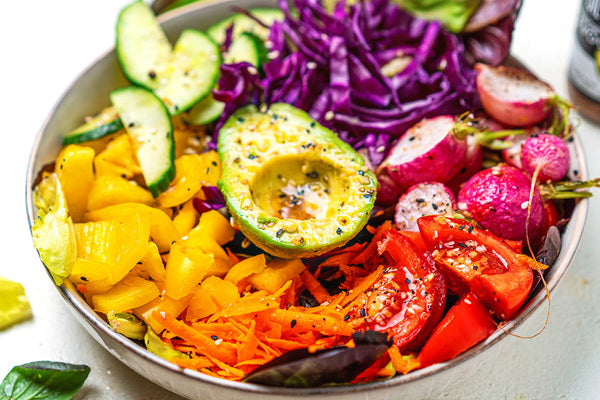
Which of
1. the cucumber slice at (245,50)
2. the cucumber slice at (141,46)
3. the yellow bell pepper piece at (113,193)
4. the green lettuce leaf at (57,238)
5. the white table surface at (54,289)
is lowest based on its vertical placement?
the white table surface at (54,289)

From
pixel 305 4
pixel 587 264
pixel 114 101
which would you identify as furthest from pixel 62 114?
pixel 587 264

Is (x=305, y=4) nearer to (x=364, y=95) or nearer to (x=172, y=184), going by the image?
(x=364, y=95)

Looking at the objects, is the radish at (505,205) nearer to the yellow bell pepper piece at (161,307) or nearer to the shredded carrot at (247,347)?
the shredded carrot at (247,347)

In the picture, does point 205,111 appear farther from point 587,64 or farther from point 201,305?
point 587,64

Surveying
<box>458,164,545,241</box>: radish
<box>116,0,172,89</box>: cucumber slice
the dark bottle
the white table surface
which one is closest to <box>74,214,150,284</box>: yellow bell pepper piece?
the white table surface

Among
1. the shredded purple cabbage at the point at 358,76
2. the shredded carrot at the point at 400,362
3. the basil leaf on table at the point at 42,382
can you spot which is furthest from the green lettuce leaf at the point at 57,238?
the shredded carrot at the point at 400,362

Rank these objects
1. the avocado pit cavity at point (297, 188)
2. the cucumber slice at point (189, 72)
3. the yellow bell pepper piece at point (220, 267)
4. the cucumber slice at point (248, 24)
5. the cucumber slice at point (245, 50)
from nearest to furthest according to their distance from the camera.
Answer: the yellow bell pepper piece at point (220, 267)
the avocado pit cavity at point (297, 188)
the cucumber slice at point (189, 72)
the cucumber slice at point (245, 50)
the cucumber slice at point (248, 24)
